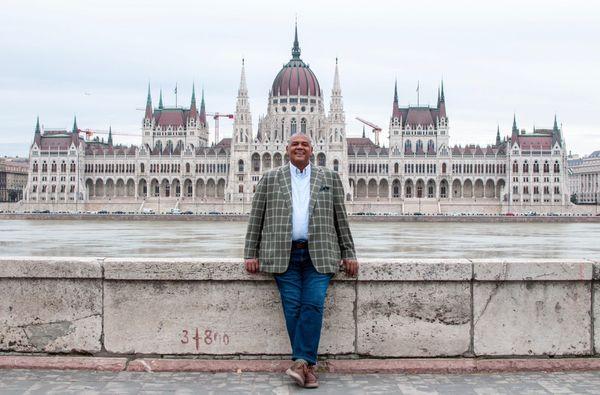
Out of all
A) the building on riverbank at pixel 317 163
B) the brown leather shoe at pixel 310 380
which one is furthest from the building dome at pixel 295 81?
the brown leather shoe at pixel 310 380

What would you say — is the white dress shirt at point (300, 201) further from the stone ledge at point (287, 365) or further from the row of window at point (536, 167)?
the row of window at point (536, 167)

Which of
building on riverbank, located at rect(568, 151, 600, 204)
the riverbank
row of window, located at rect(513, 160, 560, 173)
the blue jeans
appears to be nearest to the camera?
the blue jeans

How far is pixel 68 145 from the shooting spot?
361 feet

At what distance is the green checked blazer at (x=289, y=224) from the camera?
579cm

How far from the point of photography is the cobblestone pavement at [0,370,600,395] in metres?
5.41

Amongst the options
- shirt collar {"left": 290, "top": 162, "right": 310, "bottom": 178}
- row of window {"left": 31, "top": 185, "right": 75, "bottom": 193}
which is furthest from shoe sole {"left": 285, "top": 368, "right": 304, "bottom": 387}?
row of window {"left": 31, "top": 185, "right": 75, "bottom": 193}

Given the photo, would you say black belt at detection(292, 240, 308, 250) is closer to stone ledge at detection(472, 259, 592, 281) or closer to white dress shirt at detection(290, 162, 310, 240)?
white dress shirt at detection(290, 162, 310, 240)

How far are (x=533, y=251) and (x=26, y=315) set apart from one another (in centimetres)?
2882

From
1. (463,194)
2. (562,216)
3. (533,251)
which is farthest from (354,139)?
(533,251)

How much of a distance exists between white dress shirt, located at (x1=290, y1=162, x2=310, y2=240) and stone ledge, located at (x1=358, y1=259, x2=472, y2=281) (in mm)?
664

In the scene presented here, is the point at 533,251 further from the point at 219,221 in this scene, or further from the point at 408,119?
the point at 408,119

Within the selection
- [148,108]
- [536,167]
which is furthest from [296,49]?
[536,167]

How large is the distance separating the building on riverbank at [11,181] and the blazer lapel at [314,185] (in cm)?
13645

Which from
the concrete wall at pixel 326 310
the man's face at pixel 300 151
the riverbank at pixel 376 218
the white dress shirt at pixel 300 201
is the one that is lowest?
the concrete wall at pixel 326 310
